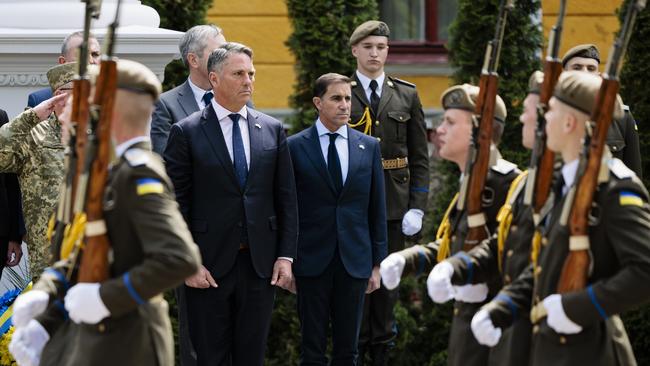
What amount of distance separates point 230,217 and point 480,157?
1.78m

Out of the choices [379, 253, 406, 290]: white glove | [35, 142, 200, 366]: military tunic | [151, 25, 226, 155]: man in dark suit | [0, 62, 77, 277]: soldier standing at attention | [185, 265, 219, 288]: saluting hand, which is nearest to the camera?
[35, 142, 200, 366]: military tunic

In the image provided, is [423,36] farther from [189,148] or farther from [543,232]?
[543,232]

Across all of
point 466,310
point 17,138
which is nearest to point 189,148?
point 17,138

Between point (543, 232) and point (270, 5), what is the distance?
24.6 ft

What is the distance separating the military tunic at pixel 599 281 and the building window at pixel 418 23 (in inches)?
295

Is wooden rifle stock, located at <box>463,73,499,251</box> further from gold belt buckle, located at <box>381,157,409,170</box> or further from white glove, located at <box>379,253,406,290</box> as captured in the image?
gold belt buckle, located at <box>381,157,409,170</box>

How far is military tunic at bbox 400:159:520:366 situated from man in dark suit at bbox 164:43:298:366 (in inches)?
57.5

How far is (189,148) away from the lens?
7480 millimetres

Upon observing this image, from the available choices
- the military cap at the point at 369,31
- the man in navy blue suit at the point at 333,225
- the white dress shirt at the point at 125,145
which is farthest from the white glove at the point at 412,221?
the white dress shirt at the point at 125,145

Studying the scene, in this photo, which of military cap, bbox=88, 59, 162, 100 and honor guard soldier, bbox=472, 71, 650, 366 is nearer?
honor guard soldier, bbox=472, 71, 650, 366

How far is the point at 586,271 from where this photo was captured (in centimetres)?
520

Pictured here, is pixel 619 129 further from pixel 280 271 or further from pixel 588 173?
pixel 588 173

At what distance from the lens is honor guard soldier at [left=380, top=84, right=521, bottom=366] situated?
5.98 meters

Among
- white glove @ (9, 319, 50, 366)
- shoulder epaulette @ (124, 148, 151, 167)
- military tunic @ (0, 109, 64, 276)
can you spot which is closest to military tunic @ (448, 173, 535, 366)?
shoulder epaulette @ (124, 148, 151, 167)
